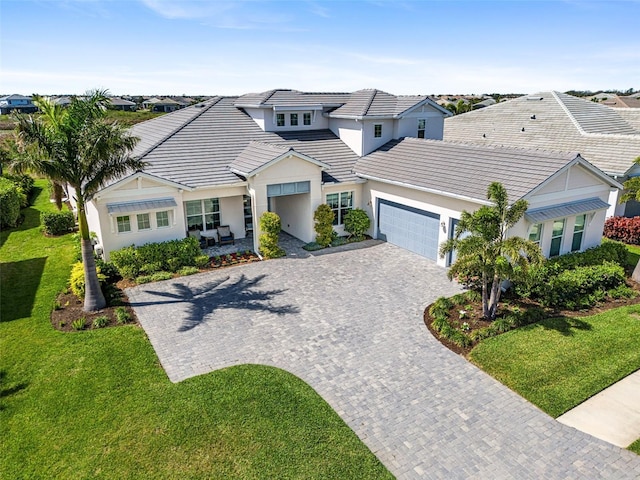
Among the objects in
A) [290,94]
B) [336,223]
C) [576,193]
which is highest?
[290,94]

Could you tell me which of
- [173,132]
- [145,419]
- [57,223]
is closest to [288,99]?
[173,132]

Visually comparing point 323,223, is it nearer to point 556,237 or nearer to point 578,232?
point 556,237

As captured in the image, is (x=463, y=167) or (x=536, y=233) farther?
(x=463, y=167)

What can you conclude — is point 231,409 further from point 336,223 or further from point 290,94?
point 290,94

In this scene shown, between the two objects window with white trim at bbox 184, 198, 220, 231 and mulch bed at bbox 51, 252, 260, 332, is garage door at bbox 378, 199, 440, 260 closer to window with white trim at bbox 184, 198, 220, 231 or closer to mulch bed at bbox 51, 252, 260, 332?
window with white trim at bbox 184, 198, 220, 231

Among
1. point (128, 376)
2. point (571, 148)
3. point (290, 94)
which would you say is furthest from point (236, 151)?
point (571, 148)
